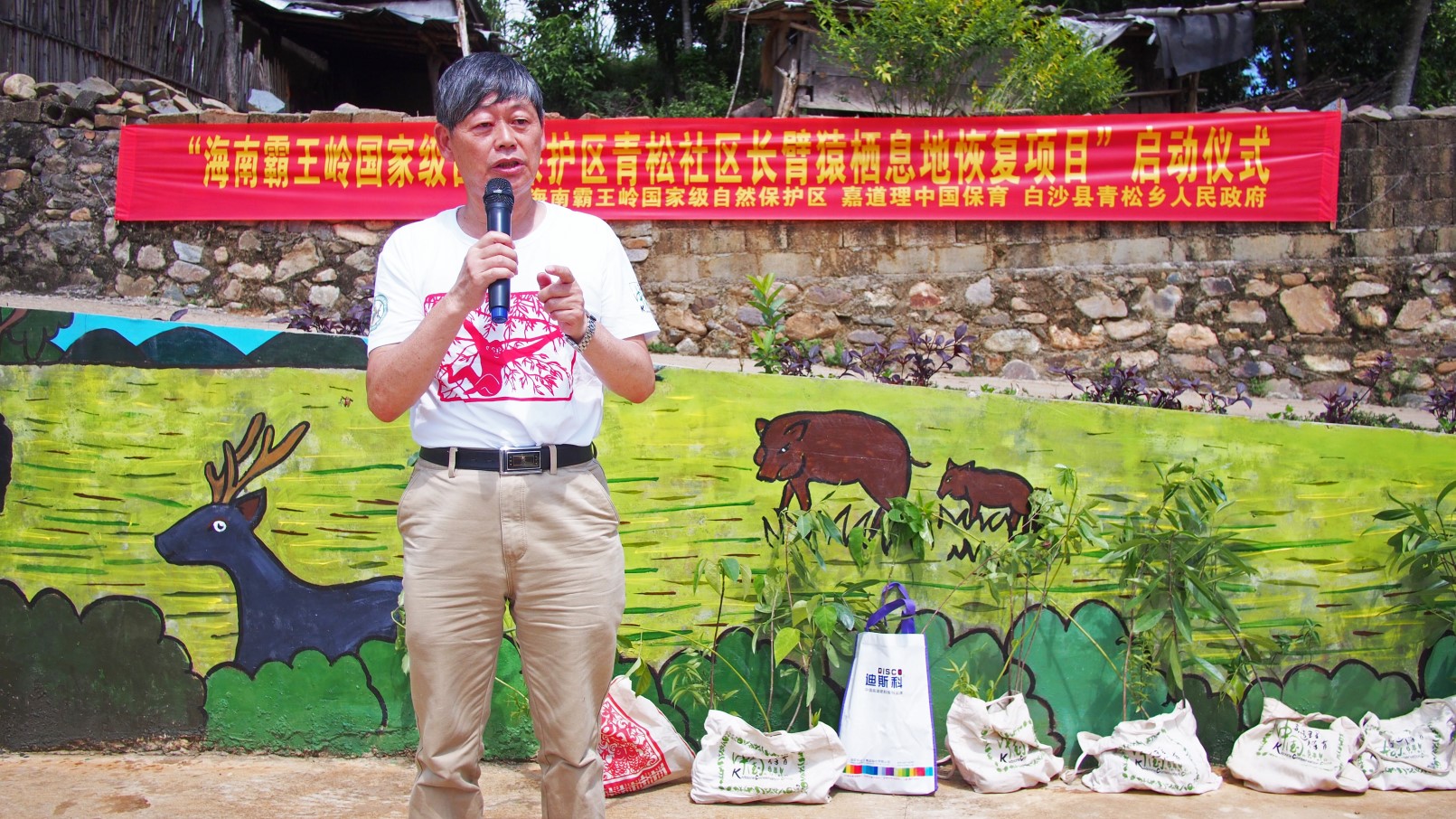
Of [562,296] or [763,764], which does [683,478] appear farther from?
[562,296]

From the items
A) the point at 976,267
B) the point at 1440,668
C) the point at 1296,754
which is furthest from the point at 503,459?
the point at 976,267

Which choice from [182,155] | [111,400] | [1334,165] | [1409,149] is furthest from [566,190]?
[1409,149]

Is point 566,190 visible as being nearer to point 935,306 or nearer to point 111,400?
point 935,306

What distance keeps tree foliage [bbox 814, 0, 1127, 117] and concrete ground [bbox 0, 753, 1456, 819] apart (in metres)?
5.51

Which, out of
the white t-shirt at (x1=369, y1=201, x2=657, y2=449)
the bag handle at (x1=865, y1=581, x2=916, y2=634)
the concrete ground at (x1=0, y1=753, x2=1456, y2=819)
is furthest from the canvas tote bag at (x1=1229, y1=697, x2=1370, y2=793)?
the white t-shirt at (x1=369, y1=201, x2=657, y2=449)

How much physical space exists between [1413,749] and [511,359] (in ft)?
8.51

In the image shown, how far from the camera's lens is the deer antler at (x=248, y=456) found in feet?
9.95

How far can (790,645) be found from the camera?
9.14 ft

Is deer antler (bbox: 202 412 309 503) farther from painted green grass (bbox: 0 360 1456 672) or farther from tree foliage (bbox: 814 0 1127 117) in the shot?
tree foliage (bbox: 814 0 1127 117)

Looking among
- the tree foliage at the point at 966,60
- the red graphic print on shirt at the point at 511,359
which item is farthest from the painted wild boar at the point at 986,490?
the tree foliage at the point at 966,60

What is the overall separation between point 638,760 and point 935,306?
190 inches

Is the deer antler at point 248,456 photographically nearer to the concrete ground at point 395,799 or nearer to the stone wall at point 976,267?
the concrete ground at point 395,799

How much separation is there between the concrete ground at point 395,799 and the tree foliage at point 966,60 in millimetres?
5512

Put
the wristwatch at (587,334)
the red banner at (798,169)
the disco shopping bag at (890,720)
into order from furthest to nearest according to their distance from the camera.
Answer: the red banner at (798,169) → the disco shopping bag at (890,720) → the wristwatch at (587,334)
